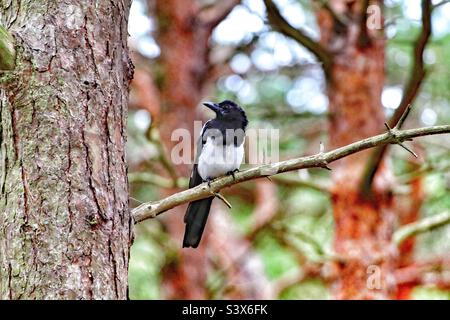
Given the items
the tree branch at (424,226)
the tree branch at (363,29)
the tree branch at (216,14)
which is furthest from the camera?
the tree branch at (216,14)

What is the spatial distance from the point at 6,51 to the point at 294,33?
2.64 meters

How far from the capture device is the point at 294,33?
4617mm

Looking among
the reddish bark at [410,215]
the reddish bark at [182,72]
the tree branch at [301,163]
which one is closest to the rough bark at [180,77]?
the reddish bark at [182,72]

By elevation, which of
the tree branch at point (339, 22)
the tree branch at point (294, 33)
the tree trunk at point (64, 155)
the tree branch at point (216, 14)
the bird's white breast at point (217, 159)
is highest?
the tree branch at point (216, 14)

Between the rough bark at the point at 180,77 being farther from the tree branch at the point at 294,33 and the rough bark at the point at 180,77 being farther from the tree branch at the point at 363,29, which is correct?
the tree branch at the point at 363,29

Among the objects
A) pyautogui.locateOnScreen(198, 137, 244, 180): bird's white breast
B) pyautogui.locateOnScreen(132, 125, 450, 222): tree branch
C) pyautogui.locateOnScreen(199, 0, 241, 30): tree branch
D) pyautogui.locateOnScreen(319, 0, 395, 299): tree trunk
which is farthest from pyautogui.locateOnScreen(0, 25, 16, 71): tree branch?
pyautogui.locateOnScreen(199, 0, 241, 30): tree branch

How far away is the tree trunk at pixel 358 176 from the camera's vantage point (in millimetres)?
4934

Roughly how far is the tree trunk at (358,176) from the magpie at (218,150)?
851 mm

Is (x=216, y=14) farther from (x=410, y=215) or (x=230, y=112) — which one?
(x=410, y=215)

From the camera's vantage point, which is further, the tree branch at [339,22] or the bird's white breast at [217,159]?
the tree branch at [339,22]
